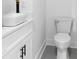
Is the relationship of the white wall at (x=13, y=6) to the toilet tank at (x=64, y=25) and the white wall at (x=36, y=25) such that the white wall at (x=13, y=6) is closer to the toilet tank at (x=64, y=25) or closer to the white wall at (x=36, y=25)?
the white wall at (x=36, y=25)

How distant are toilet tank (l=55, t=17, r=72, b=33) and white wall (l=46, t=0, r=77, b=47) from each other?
1.01 feet

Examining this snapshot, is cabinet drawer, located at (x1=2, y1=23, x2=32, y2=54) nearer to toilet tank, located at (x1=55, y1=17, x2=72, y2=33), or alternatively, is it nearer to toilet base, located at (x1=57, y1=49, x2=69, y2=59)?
toilet base, located at (x1=57, y1=49, x2=69, y2=59)

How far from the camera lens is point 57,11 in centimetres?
392

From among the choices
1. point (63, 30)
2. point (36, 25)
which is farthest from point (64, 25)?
point (36, 25)

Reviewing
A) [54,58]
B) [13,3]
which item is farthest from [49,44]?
[13,3]

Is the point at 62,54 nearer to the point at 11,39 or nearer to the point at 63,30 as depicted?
the point at 63,30

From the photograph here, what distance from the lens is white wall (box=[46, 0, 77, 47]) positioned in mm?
3826

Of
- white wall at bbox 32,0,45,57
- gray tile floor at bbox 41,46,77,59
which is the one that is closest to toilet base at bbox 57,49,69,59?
gray tile floor at bbox 41,46,77,59

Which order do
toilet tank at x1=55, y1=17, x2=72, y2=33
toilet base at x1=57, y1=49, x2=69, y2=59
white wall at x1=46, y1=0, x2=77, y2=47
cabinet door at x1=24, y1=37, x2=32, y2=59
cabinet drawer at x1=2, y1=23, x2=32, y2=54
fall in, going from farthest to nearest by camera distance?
white wall at x1=46, y1=0, x2=77, y2=47 < toilet tank at x1=55, y1=17, x2=72, y2=33 < toilet base at x1=57, y1=49, x2=69, y2=59 < cabinet door at x1=24, y1=37, x2=32, y2=59 < cabinet drawer at x1=2, y1=23, x2=32, y2=54

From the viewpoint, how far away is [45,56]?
10.8 feet

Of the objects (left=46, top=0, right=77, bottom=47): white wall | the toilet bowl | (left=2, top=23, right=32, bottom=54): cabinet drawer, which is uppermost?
(left=46, top=0, right=77, bottom=47): white wall

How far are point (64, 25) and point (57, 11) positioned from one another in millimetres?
522

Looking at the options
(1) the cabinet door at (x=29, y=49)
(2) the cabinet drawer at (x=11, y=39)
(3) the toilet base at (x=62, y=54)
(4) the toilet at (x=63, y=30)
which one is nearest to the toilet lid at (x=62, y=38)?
(4) the toilet at (x=63, y=30)

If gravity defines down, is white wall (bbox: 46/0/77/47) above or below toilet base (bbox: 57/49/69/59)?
above
